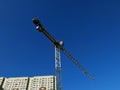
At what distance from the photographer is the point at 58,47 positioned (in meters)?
56.7

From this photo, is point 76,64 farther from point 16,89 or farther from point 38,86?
point 16,89

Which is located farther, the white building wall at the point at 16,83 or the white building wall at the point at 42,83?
the white building wall at the point at 16,83

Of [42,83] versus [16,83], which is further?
[16,83]

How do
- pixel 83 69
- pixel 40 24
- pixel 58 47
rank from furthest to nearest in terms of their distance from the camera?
pixel 83 69 → pixel 58 47 → pixel 40 24

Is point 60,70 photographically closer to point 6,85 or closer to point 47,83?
point 47,83

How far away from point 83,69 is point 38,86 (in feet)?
167

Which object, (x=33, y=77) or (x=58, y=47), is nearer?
(x=58, y=47)

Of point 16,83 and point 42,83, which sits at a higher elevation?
point 16,83

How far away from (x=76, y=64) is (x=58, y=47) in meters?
16.1

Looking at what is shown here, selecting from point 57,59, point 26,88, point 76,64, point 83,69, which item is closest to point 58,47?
point 57,59

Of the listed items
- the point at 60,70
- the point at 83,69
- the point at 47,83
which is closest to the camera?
the point at 60,70

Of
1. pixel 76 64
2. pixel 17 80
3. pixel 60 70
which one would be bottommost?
pixel 60 70

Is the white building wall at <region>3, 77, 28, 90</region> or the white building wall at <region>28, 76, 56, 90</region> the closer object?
the white building wall at <region>28, 76, 56, 90</region>

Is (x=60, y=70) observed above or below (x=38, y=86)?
below
